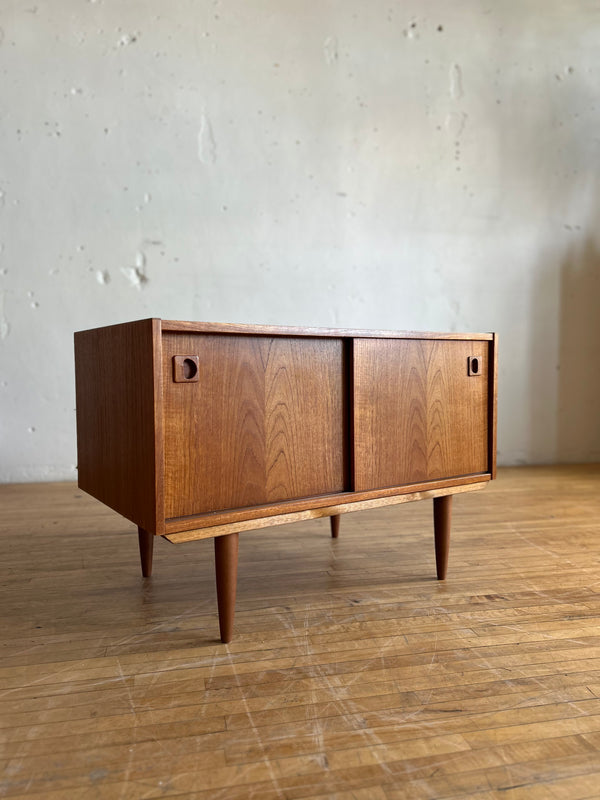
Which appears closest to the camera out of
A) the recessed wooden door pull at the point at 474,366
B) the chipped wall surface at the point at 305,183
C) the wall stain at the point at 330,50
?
the recessed wooden door pull at the point at 474,366

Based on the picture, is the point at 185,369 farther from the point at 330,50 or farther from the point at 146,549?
the point at 330,50

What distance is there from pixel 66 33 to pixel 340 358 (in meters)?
2.63

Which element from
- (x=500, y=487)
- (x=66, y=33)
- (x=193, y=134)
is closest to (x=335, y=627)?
(x=500, y=487)

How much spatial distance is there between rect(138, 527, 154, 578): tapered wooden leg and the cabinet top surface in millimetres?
716

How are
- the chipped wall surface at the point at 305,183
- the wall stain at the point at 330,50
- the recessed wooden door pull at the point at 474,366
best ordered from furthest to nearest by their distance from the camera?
the wall stain at the point at 330,50 → the chipped wall surface at the point at 305,183 → the recessed wooden door pull at the point at 474,366

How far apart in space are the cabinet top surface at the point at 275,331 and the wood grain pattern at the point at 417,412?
0.02 metres

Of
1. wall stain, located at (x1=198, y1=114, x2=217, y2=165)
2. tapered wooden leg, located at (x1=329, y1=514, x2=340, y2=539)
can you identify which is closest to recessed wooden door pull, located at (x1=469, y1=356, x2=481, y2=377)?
tapered wooden leg, located at (x1=329, y1=514, x2=340, y2=539)

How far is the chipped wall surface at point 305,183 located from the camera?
9.65 feet

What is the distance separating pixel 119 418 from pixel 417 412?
74 cm

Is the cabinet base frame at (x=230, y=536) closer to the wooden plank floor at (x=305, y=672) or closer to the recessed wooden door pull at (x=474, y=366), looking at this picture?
the wooden plank floor at (x=305, y=672)

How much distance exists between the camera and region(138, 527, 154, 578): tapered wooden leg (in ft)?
5.40

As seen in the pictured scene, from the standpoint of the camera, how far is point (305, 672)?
1179mm

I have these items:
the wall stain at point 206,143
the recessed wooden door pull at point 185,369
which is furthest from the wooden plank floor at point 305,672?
the wall stain at point 206,143

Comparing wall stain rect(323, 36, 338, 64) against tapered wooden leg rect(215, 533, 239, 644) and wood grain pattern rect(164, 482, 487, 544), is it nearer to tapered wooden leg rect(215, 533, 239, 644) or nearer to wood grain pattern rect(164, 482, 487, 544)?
wood grain pattern rect(164, 482, 487, 544)
